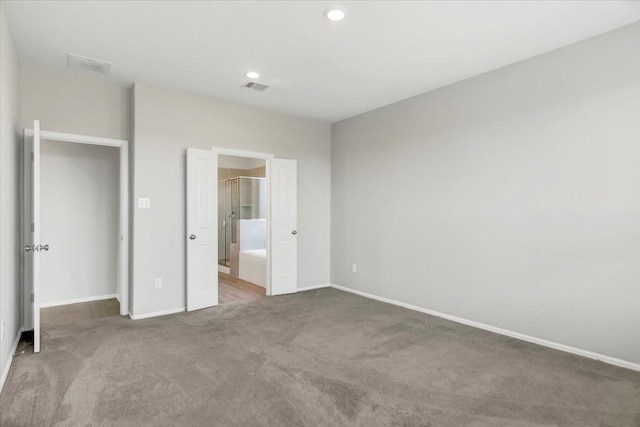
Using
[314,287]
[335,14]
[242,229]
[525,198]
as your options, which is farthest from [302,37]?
[242,229]

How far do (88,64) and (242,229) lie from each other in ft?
12.6

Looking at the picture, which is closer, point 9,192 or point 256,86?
point 9,192

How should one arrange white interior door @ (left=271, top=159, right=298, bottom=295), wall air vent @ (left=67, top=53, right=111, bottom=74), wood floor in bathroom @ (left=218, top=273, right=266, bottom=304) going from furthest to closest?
white interior door @ (left=271, top=159, right=298, bottom=295)
wood floor in bathroom @ (left=218, top=273, right=266, bottom=304)
wall air vent @ (left=67, top=53, right=111, bottom=74)

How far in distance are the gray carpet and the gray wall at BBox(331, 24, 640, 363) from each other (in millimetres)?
418

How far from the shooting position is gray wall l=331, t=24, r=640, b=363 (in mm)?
2875

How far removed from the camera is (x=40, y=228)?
4.20 m

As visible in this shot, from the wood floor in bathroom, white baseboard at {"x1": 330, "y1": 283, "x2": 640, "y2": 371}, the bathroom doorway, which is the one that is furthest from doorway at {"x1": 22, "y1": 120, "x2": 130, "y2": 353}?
white baseboard at {"x1": 330, "y1": 283, "x2": 640, "y2": 371}

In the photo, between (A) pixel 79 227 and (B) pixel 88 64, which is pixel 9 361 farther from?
(B) pixel 88 64

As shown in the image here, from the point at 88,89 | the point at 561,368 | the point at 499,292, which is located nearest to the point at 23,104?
the point at 88,89

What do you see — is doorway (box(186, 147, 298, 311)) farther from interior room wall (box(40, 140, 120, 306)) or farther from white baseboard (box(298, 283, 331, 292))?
interior room wall (box(40, 140, 120, 306))

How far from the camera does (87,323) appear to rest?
3838mm

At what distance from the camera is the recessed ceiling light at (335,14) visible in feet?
8.49

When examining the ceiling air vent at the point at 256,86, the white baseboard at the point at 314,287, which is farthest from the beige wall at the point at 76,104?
the white baseboard at the point at 314,287

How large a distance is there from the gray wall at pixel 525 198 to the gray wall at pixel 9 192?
12.8 ft
